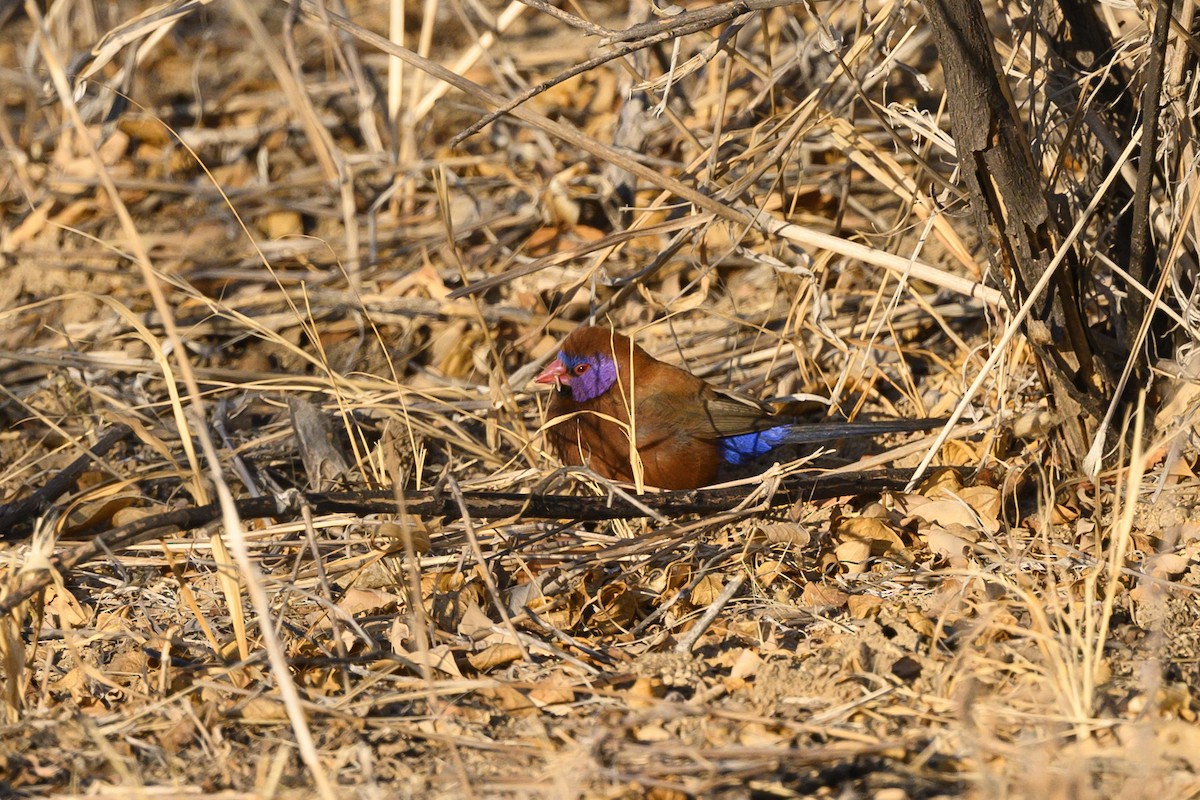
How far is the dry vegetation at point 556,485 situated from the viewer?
2520 mm

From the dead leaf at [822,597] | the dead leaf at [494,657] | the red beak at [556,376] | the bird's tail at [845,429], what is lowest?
the dead leaf at [822,597]

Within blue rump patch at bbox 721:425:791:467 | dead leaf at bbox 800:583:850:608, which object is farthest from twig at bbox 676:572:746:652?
blue rump patch at bbox 721:425:791:467

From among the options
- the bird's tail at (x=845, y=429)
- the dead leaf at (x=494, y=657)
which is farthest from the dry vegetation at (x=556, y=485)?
the bird's tail at (x=845, y=429)

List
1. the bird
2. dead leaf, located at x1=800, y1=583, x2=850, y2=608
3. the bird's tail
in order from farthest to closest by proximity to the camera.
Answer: the bird, the bird's tail, dead leaf, located at x1=800, y1=583, x2=850, y2=608

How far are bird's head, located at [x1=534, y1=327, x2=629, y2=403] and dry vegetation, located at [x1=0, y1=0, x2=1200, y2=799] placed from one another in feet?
0.52

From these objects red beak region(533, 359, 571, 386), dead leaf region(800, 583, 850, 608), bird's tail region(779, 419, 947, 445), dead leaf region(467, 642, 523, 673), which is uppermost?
red beak region(533, 359, 571, 386)

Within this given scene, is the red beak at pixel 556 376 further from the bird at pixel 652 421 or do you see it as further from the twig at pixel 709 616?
the twig at pixel 709 616

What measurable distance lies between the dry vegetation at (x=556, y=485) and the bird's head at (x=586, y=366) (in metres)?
0.16

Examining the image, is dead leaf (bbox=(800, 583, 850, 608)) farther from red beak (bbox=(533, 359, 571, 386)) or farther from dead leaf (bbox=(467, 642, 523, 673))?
red beak (bbox=(533, 359, 571, 386))

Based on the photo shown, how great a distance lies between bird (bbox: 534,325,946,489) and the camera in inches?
165

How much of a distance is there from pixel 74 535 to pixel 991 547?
2892 millimetres

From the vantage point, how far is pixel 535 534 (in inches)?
139

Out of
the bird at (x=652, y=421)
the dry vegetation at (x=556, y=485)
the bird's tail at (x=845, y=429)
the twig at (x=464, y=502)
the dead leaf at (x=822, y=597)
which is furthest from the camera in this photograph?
the bird at (x=652, y=421)

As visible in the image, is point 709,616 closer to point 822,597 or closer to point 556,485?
point 822,597
